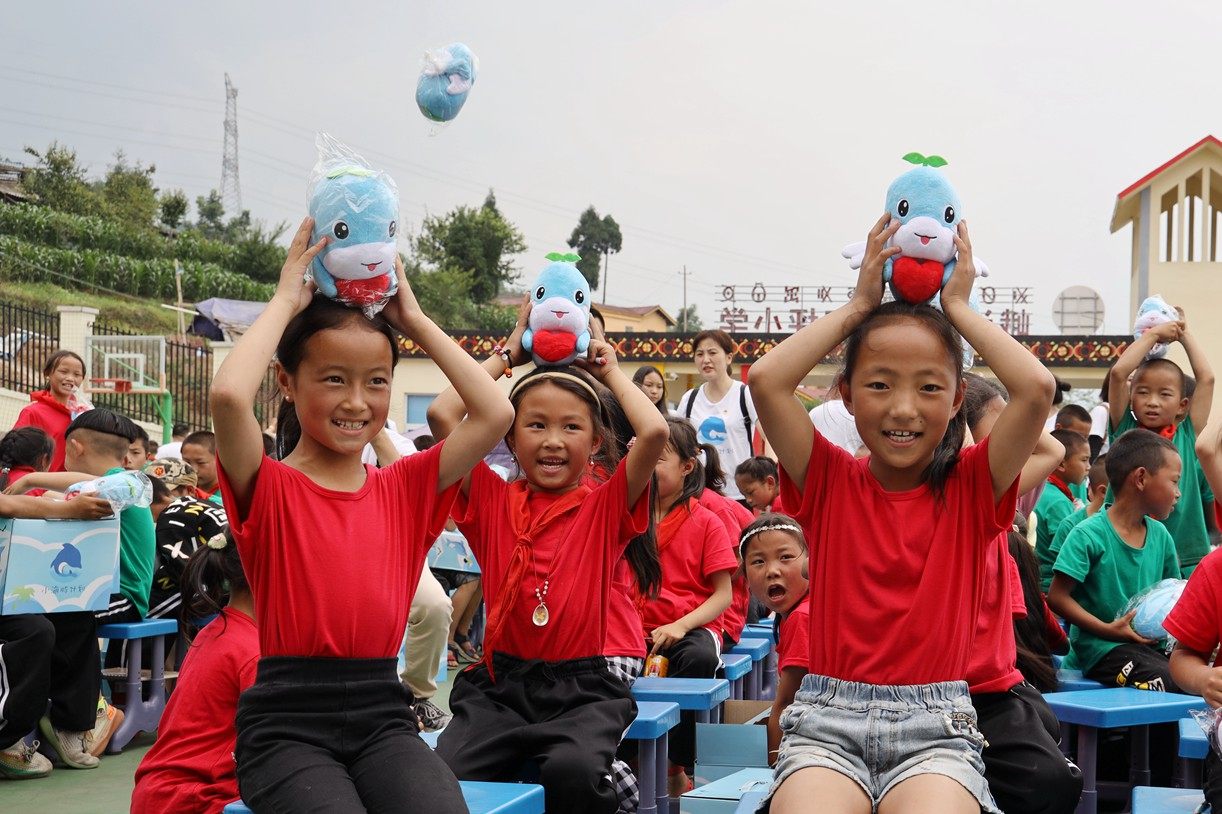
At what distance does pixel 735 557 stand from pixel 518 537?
6.39ft

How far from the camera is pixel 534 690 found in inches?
133

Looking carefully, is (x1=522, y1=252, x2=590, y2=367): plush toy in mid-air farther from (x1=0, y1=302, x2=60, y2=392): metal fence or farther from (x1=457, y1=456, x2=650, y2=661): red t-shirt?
(x1=0, y1=302, x2=60, y2=392): metal fence

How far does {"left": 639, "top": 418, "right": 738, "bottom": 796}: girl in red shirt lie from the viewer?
4969 mm

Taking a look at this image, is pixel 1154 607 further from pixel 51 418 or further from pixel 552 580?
pixel 51 418

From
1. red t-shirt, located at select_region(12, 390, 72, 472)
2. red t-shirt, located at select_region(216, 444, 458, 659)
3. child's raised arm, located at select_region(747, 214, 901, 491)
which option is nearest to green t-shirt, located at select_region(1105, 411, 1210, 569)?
child's raised arm, located at select_region(747, 214, 901, 491)

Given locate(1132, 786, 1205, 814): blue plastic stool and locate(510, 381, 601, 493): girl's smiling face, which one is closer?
locate(1132, 786, 1205, 814): blue plastic stool

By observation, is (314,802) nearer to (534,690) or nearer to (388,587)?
(388,587)

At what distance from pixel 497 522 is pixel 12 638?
8.62 ft

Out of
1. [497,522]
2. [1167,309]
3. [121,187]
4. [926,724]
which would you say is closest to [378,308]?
[497,522]

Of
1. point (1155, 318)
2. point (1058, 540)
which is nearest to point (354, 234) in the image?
point (1058, 540)

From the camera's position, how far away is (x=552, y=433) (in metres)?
3.61

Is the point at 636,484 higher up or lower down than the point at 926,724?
higher up

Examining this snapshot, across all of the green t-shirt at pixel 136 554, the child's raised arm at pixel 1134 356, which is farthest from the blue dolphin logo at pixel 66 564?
the child's raised arm at pixel 1134 356

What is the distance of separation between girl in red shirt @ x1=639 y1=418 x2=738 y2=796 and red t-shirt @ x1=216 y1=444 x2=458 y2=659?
2221 millimetres
